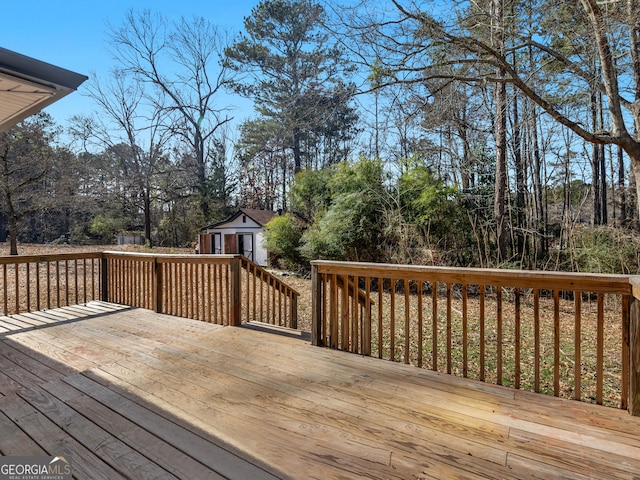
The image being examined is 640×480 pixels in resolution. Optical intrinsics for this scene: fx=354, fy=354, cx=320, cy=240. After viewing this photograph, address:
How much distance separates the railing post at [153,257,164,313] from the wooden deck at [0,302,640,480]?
4.62ft

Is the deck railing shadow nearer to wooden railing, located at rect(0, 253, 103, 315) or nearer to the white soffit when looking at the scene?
wooden railing, located at rect(0, 253, 103, 315)

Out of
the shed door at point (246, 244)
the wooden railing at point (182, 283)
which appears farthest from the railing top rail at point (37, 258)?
the shed door at point (246, 244)

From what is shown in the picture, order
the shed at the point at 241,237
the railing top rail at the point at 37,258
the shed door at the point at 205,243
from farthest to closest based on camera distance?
the shed door at the point at 205,243, the shed at the point at 241,237, the railing top rail at the point at 37,258

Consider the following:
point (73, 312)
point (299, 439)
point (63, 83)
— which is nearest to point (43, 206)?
point (73, 312)

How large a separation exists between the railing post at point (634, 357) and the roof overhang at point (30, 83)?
4.25 metres

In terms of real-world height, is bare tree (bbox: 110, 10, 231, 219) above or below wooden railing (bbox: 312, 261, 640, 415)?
above

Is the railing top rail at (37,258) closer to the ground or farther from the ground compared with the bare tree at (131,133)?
closer to the ground

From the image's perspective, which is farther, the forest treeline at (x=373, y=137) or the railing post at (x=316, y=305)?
the forest treeline at (x=373, y=137)

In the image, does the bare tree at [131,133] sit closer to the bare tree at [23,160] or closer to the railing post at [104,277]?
the bare tree at [23,160]

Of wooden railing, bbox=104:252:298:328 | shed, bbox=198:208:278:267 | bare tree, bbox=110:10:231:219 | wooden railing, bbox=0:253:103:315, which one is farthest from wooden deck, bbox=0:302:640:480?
bare tree, bbox=110:10:231:219

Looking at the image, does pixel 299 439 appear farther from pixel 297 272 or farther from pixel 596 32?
pixel 297 272

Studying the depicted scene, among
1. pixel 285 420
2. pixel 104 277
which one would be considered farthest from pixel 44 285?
pixel 285 420

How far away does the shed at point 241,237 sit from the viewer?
14461 mm

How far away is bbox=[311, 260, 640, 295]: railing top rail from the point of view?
2062 millimetres
